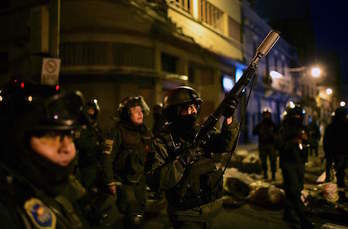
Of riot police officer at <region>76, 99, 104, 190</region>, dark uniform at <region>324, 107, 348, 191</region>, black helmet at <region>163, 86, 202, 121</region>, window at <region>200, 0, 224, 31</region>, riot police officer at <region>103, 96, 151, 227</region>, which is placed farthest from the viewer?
window at <region>200, 0, 224, 31</region>

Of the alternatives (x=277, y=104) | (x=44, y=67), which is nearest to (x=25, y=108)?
(x=44, y=67)

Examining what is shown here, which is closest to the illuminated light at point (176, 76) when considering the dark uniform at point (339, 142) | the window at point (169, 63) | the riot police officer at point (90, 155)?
the window at point (169, 63)

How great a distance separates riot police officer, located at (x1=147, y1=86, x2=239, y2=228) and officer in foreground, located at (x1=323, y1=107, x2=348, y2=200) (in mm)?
4893

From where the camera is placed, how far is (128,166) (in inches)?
160

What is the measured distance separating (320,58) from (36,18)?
48.3m

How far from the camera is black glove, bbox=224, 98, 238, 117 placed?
2.95m

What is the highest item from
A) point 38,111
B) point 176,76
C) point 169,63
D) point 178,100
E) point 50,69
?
point 169,63

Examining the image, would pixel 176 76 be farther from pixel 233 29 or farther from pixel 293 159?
pixel 233 29

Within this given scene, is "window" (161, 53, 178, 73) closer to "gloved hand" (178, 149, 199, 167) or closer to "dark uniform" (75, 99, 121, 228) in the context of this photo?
"dark uniform" (75, 99, 121, 228)

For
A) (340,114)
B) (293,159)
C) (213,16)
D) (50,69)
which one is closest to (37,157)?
(50,69)

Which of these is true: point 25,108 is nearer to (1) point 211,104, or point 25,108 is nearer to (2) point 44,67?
(2) point 44,67

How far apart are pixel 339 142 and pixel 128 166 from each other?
530 cm

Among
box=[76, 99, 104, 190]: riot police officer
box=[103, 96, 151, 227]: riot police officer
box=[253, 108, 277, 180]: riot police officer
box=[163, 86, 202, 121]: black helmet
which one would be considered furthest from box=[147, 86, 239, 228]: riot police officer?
box=[253, 108, 277, 180]: riot police officer

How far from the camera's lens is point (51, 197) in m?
1.48
